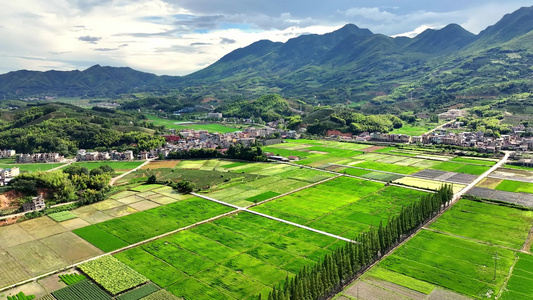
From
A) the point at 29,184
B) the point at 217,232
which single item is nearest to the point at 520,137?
the point at 217,232

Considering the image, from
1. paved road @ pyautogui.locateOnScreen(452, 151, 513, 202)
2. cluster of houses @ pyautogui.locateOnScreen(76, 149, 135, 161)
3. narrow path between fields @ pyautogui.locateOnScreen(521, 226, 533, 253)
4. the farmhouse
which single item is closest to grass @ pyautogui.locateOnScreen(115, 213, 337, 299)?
narrow path between fields @ pyautogui.locateOnScreen(521, 226, 533, 253)

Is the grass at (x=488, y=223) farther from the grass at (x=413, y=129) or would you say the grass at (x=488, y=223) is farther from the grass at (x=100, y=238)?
the grass at (x=413, y=129)

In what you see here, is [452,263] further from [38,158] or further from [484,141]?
[38,158]

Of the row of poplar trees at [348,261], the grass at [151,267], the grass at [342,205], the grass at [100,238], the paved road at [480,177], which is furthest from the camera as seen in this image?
the paved road at [480,177]

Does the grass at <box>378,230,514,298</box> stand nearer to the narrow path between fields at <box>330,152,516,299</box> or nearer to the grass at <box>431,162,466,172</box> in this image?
the narrow path between fields at <box>330,152,516,299</box>

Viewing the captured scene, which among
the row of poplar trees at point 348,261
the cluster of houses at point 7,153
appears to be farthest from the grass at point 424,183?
the cluster of houses at point 7,153

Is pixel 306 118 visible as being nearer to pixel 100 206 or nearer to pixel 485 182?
pixel 485 182

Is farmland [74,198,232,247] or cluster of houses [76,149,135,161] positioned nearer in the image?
farmland [74,198,232,247]
